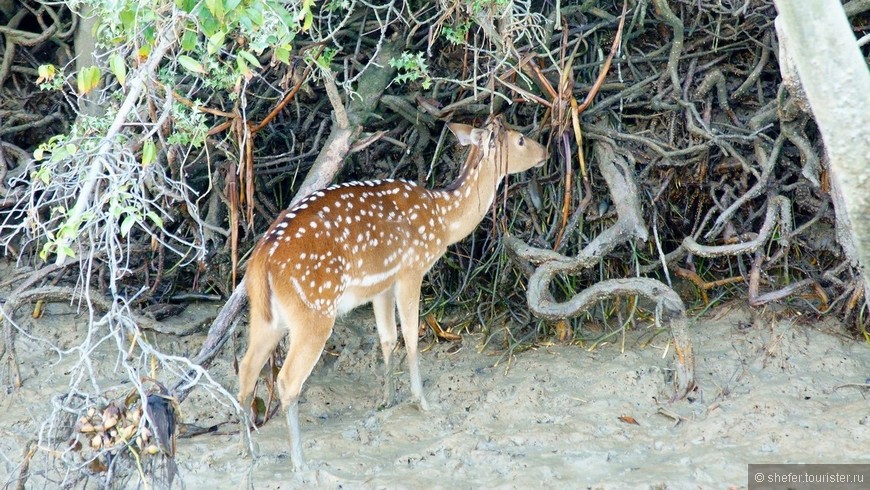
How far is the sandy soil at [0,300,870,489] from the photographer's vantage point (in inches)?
171

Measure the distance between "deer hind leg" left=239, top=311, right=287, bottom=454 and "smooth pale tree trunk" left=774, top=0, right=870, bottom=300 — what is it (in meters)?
2.67

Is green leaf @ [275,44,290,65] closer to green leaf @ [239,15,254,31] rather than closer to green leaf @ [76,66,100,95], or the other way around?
green leaf @ [239,15,254,31]

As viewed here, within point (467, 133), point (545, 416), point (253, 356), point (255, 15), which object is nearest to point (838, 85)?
point (255, 15)

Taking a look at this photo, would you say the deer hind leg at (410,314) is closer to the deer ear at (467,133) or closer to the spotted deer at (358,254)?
the spotted deer at (358,254)

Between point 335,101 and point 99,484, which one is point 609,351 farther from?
point 99,484

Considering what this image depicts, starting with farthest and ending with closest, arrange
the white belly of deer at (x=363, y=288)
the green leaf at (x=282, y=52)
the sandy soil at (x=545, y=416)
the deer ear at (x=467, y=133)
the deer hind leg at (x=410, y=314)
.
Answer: the deer ear at (x=467, y=133)
the deer hind leg at (x=410, y=314)
the white belly of deer at (x=363, y=288)
the sandy soil at (x=545, y=416)
the green leaf at (x=282, y=52)

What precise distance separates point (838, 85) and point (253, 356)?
2.94m

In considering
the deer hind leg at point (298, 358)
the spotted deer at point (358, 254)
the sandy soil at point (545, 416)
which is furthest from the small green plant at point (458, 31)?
the sandy soil at point (545, 416)

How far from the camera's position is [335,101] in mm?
5090

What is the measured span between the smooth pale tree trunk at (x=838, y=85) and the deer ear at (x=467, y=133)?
8.53ft

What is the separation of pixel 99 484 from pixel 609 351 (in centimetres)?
282

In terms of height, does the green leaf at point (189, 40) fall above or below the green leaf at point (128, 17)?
below

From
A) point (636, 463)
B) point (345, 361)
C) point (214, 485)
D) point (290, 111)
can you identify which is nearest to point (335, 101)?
point (290, 111)

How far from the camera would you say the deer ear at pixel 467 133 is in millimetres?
5395
